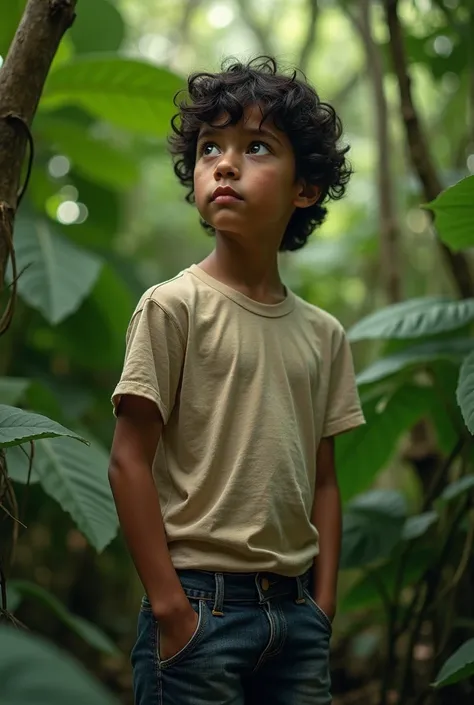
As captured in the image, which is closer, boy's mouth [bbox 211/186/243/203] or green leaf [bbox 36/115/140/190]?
boy's mouth [bbox 211/186/243/203]

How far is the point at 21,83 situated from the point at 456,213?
0.68m

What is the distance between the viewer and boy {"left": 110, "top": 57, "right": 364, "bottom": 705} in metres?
1.06

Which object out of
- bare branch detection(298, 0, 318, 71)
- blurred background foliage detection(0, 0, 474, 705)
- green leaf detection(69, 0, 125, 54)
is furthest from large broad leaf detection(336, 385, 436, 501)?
green leaf detection(69, 0, 125, 54)

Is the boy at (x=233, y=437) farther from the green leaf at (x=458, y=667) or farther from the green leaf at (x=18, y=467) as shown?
the green leaf at (x=18, y=467)

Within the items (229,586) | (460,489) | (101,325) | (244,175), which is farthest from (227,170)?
(101,325)

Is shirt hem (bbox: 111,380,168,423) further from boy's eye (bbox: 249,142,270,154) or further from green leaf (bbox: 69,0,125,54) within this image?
green leaf (bbox: 69,0,125,54)

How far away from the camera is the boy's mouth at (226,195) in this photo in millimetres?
1134

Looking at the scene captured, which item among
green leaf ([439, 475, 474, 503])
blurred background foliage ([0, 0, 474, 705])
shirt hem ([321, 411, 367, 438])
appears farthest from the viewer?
blurred background foliage ([0, 0, 474, 705])

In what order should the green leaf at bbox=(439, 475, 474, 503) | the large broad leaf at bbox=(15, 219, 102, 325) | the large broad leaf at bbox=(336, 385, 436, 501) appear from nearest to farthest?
the green leaf at bbox=(439, 475, 474, 503) → the large broad leaf at bbox=(336, 385, 436, 501) → the large broad leaf at bbox=(15, 219, 102, 325)

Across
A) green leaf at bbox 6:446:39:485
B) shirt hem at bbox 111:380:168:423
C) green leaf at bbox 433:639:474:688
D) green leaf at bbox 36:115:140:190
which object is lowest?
green leaf at bbox 433:639:474:688

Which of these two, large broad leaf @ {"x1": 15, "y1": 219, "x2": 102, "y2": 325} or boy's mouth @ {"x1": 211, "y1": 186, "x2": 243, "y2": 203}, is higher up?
boy's mouth @ {"x1": 211, "y1": 186, "x2": 243, "y2": 203}

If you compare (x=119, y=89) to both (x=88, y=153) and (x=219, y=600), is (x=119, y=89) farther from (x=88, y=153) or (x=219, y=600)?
(x=219, y=600)

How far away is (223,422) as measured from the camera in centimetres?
112

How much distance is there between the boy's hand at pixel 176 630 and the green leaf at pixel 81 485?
33 centimetres
